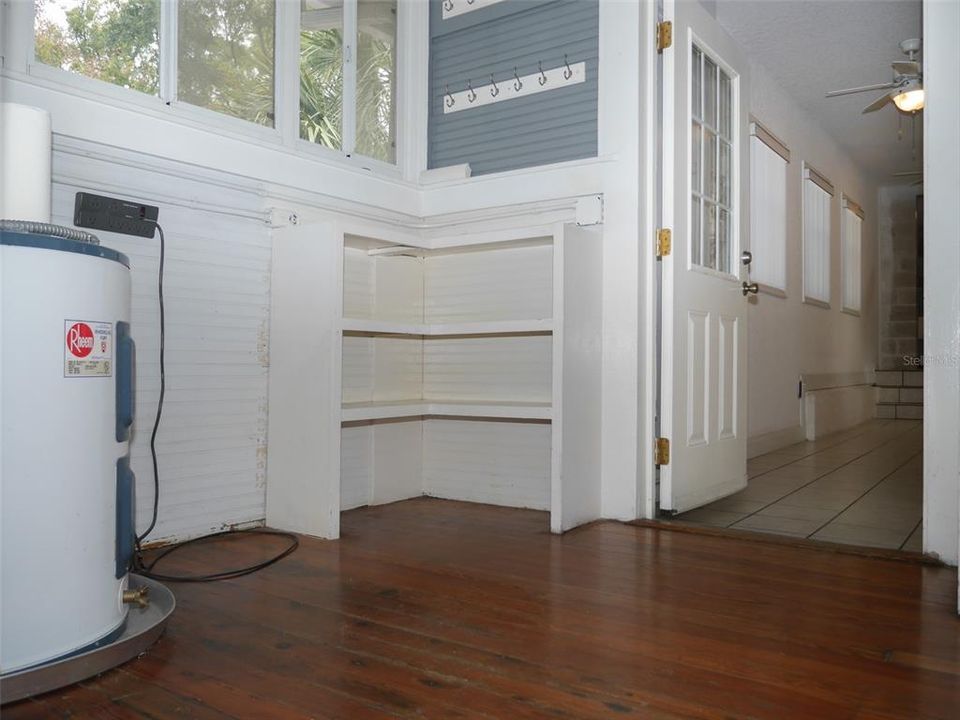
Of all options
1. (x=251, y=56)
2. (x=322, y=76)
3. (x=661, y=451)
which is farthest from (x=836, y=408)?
(x=251, y=56)

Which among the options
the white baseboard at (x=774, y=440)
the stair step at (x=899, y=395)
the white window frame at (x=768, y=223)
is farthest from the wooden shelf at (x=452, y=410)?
the stair step at (x=899, y=395)

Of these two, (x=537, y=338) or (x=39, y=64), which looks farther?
(x=537, y=338)

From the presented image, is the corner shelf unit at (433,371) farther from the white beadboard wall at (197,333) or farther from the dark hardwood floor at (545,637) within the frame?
the dark hardwood floor at (545,637)

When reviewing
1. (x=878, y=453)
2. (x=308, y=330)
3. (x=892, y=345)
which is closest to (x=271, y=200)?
(x=308, y=330)

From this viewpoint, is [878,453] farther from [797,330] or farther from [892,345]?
[892,345]

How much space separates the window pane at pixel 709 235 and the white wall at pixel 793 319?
1689mm

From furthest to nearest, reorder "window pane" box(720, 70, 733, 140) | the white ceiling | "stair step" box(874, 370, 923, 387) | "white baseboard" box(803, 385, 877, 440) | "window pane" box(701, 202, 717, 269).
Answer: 1. "stair step" box(874, 370, 923, 387)
2. "white baseboard" box(803, 385, 877, 440)
3. the white ceiling
4. "window pane" box(720, 70, 733, 140)
5. "window pane" box(701, 202, 717, 269)

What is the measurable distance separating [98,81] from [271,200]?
2.28 feet

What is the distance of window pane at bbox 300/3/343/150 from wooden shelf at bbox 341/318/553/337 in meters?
0.89

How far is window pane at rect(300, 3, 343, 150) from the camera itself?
3154mm

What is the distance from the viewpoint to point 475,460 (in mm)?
3422

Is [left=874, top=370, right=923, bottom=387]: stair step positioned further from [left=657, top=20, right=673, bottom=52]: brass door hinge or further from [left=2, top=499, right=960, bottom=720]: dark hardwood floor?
[left=2, top=499, right=960, bottom=720]: dark hardwood floor

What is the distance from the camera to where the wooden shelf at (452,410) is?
9.23 ft

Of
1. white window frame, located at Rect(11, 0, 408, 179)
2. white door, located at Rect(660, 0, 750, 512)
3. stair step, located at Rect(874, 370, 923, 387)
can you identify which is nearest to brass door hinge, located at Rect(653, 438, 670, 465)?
white door, located at Rect(660, 0, 750, 512)
